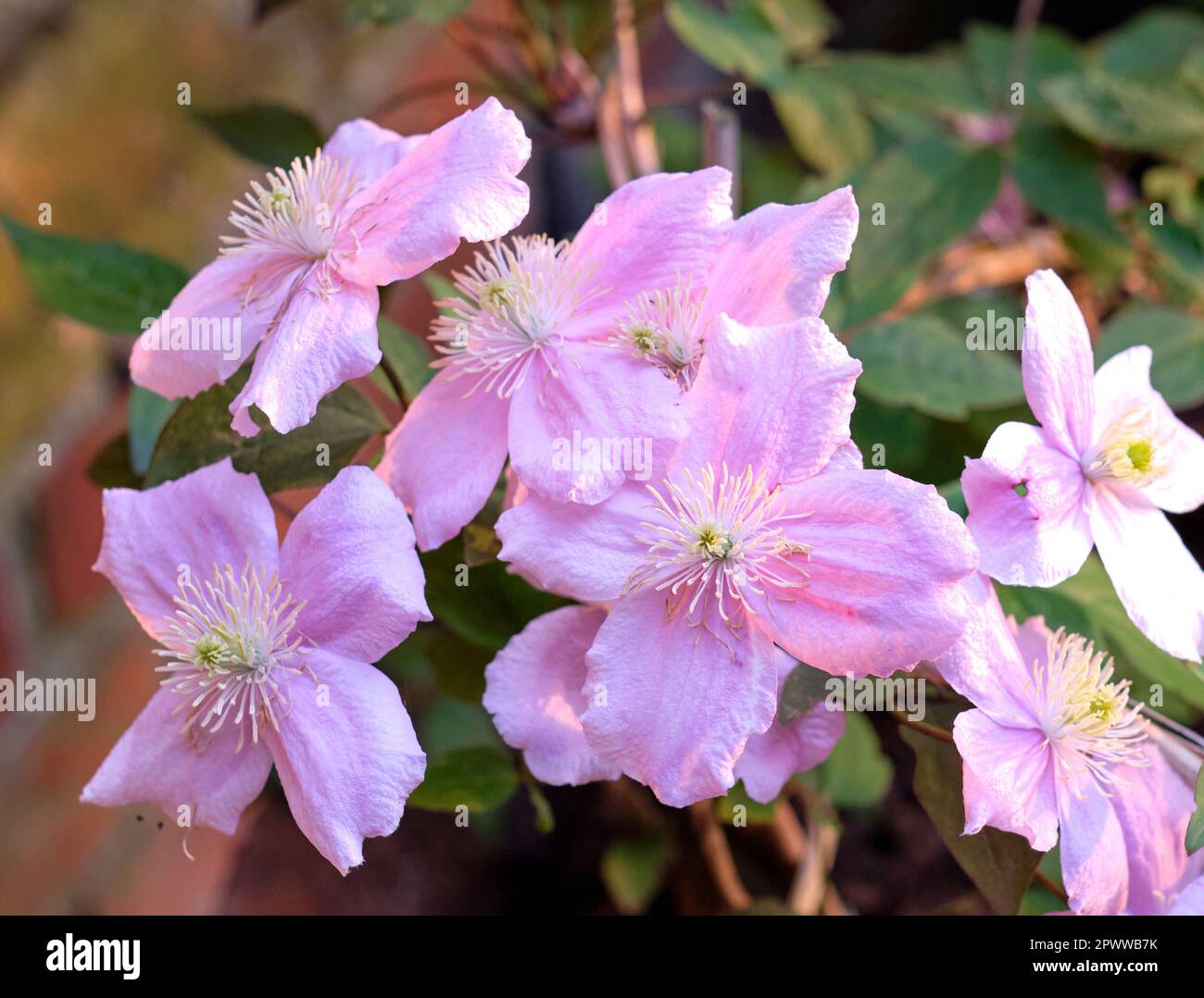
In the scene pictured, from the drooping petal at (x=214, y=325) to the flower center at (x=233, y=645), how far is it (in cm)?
7

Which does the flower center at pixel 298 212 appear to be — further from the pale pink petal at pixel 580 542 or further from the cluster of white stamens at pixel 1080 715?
the cluster of white stamens at pixel 1080 715

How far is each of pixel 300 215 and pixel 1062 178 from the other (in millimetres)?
508

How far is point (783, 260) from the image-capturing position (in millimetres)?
329

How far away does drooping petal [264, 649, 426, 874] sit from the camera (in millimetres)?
303

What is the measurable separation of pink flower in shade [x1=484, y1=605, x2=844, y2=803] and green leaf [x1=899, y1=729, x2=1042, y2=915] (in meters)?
0.03

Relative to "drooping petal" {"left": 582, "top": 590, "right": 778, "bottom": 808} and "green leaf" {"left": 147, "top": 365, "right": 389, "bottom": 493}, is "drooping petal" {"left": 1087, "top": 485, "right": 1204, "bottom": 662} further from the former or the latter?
"green leaf" {"left": 147, "top": 365, "right": 389, "bottom": 493}

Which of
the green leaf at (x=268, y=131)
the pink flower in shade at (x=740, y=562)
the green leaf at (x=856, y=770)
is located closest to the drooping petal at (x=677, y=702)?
the pink flower in shade at (x=740, y=562)

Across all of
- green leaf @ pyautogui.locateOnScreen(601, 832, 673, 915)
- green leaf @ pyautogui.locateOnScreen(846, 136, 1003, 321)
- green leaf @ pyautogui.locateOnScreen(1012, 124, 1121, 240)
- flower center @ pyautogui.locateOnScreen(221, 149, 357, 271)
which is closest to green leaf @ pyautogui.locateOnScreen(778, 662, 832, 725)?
flower center @ pyautogui.locateOnScreen(221, 149, 357, 271)

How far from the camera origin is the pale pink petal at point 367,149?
39cm

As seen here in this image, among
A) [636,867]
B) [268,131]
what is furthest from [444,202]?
[636,867]

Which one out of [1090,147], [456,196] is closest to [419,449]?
[456,196]

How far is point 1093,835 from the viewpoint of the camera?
34 centimetres

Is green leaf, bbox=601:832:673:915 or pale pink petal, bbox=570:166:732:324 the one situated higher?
pale pink petal, bbox=570:166:732:324
